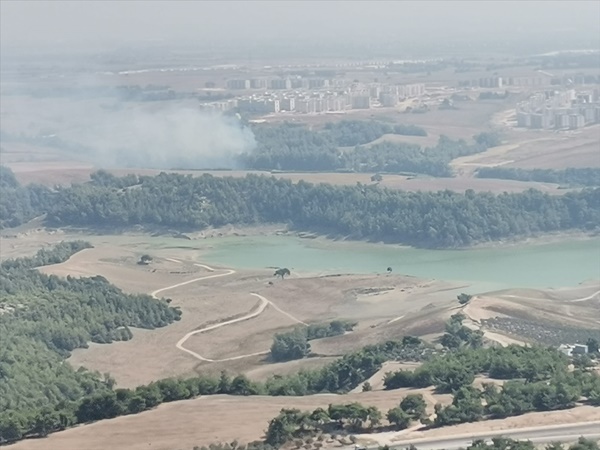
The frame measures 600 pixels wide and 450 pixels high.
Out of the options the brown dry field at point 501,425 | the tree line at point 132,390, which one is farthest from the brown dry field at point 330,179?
the brown dry field at point 501,425

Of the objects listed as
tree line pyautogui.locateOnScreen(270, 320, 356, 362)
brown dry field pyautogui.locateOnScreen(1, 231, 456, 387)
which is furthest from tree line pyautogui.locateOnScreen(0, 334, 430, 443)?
tree line pyautogui.locateOnScreen(270, 320, 356, 362)

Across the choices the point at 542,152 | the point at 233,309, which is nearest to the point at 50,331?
the point at 233,309

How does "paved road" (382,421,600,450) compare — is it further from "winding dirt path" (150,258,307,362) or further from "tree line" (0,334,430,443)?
"winding dirt path" (150,258,307,362)

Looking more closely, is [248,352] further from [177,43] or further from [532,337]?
[177,43]

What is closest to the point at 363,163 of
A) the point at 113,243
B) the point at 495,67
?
the point at 113,243

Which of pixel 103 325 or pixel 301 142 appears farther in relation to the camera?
pixel 301 142
